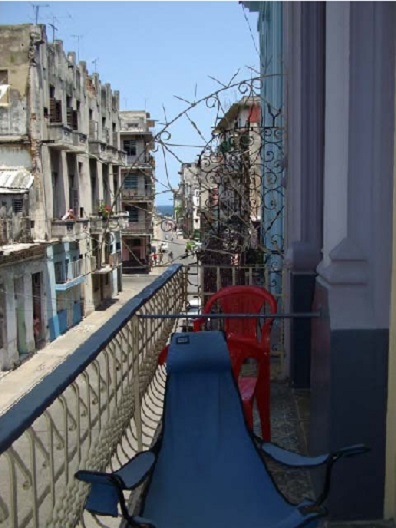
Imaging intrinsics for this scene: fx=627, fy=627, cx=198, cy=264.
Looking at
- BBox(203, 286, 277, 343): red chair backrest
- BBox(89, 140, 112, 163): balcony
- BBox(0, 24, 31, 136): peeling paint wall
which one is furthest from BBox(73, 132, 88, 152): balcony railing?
BBox(203, 286, 277, 343): red chair backrest

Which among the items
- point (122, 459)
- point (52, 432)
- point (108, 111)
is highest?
point (108, 111)

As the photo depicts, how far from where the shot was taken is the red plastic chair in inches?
155

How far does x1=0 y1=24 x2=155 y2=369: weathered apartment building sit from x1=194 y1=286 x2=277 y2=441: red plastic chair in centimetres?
1411

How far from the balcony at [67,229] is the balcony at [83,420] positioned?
63.5ft

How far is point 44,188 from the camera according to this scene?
2264cm

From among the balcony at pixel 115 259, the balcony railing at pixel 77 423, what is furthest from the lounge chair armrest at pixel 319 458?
the balcony at pixel 115 259

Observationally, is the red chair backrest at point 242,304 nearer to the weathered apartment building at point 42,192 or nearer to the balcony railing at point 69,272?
the weathered apartment building at point 42,192

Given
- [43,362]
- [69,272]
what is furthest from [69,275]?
[43,362]

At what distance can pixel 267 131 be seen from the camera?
7039 mm

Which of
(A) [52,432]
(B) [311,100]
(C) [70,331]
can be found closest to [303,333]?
(B) [311,100]

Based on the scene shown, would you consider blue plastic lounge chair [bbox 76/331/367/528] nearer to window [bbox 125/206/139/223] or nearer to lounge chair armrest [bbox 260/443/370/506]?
lounge chair armrest [bbox 260/443/370/506]

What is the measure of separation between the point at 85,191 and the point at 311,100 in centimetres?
2355

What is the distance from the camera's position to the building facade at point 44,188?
20.9 m

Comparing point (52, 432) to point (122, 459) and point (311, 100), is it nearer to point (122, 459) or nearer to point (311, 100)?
point (122, 459)
